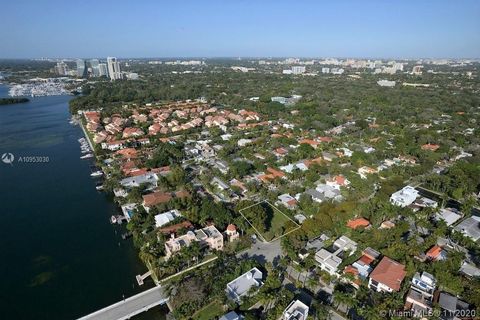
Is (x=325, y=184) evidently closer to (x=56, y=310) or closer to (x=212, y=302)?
(x=212, y=302)

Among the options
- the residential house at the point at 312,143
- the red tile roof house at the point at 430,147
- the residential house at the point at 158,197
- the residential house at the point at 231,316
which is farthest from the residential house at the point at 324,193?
the red tile roof house at the point at 430,147

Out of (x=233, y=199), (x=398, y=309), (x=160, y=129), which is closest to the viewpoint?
(x=398, y=309)

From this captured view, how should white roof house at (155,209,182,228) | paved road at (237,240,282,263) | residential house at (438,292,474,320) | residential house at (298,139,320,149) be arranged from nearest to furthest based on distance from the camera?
residential house at (438,292,474,320)
paved road at (237,240,282,263)
white roof house at (155,209,182,228)
residential house at (298,139,320,149)

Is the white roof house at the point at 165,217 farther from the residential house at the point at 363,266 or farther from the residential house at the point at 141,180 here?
the residential house at the point at 363,266

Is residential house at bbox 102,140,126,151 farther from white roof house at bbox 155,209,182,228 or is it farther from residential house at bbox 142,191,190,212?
white roof house at bbox 155,209,182,228

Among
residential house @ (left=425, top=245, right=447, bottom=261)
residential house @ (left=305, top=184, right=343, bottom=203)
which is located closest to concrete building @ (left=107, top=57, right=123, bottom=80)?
residential house @ (left=305, top=184, right=343, bottom=203)

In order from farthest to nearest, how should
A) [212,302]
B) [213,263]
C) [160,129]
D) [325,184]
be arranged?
[160,129] → [325,184] → [213,263] → [212,302]

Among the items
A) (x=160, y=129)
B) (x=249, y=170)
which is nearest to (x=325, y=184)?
(x=249, y=170)
